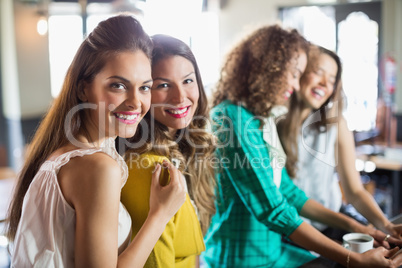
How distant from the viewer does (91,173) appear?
94 cm

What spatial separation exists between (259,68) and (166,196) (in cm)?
83

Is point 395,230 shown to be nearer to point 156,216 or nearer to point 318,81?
point 318,81

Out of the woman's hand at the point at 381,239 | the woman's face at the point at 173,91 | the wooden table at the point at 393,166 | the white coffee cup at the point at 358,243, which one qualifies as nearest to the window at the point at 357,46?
the wooden table at the point at 393,166

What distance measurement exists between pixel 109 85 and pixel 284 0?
5282mm

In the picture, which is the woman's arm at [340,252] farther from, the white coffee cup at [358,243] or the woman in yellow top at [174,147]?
the woman in yellow top at [174,147]

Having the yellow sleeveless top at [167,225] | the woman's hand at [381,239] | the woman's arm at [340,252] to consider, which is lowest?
the woman's hand at [381,239]

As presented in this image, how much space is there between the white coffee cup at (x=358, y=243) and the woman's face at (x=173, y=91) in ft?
2.16

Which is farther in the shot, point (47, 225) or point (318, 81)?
point (318, 81)

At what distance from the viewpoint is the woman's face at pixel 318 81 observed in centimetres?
199

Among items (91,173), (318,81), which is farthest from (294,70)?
(91,173)

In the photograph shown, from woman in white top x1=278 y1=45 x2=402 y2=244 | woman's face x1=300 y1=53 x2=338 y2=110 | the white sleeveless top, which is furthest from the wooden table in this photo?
the white sleeveless top

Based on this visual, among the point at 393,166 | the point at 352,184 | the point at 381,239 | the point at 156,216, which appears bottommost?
the point at 393,166

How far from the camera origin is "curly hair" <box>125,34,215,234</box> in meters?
1.33

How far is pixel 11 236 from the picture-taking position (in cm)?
124
